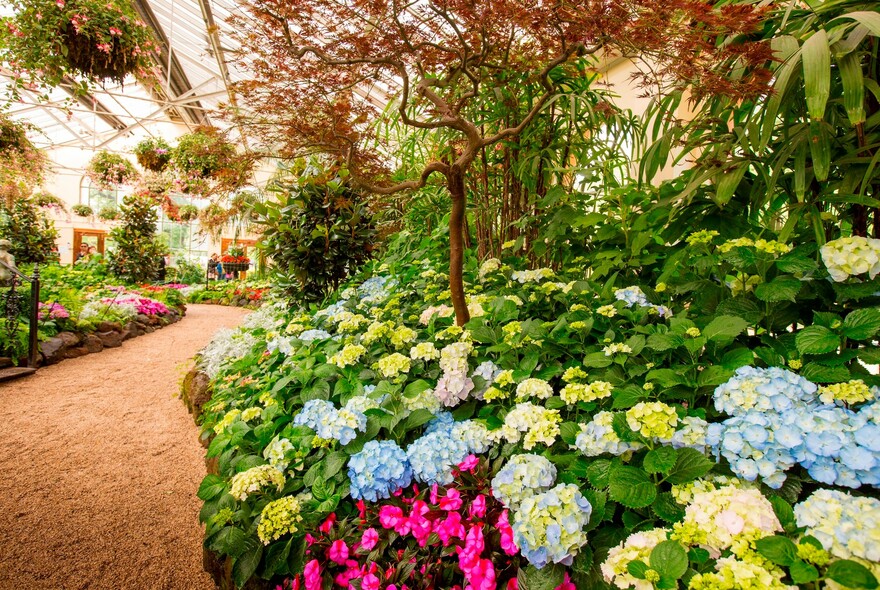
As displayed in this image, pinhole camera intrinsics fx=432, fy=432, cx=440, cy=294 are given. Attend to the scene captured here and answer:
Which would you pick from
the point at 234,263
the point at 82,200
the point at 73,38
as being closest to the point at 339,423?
the point at 73,38

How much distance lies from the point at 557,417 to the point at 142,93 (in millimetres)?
13052

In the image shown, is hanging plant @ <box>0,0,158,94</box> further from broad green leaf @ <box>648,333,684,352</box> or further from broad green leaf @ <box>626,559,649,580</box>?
broad green leaf @ <box>626,559,649,580</box>

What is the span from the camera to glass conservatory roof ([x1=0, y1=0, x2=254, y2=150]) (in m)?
5.29

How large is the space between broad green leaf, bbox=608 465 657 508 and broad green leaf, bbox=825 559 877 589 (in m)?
0.22

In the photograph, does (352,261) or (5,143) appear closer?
(352,261)

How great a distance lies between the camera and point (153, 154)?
20.7 ft

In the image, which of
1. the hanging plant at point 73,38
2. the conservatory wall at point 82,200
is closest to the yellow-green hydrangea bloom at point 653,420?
the hanging plant at point 73,38

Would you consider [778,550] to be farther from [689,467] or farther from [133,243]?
[133,243]

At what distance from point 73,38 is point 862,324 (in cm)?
352

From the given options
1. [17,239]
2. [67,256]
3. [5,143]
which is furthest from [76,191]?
[5,143]

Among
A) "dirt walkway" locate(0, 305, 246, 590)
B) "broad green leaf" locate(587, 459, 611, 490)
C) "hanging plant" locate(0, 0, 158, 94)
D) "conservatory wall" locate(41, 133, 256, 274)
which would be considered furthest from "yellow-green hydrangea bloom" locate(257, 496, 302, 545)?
"conservatory wall" locate(41, 133, 256, 274)

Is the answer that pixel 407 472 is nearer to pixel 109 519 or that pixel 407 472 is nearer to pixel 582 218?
pixel 582 218

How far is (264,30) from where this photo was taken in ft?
3.82

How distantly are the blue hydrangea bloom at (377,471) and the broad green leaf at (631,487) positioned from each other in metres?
0.46
